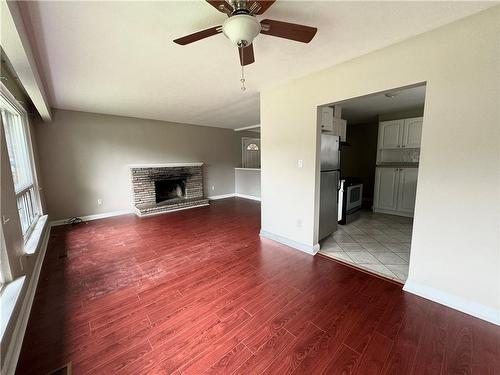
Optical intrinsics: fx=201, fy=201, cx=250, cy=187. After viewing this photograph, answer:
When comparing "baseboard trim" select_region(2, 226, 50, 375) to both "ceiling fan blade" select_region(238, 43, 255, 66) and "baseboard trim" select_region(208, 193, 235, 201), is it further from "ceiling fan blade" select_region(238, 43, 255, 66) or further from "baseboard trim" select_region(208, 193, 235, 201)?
"baseboard trim" select_region(208, 193, 235, 201)

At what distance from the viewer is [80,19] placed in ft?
4.89

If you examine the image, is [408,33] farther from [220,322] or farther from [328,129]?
[220,322]

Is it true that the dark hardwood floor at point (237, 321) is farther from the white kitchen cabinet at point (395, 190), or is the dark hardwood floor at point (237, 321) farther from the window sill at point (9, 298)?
the white kitchen cabinet at point (395, 190)

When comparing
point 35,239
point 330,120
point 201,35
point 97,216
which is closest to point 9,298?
point 35,239

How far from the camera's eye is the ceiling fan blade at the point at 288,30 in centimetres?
129

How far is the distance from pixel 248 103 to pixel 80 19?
2620 millimetres

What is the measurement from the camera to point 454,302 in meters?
1.74

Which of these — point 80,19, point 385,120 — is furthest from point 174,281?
point 385,120

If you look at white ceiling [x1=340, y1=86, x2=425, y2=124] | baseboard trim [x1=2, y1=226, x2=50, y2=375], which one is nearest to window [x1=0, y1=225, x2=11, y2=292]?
baseboard trim [x1=2, y1=226, x2=50, y2=375]

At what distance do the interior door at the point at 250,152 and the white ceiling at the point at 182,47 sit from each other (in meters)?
4.25

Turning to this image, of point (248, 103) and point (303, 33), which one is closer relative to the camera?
point (303, 33)

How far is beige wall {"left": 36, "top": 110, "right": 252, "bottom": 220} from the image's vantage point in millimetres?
4004

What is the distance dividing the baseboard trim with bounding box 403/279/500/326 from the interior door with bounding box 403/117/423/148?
3525mm

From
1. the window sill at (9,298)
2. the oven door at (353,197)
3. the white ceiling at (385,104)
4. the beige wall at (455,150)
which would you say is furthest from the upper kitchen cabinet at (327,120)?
the window sill at (9,298)
